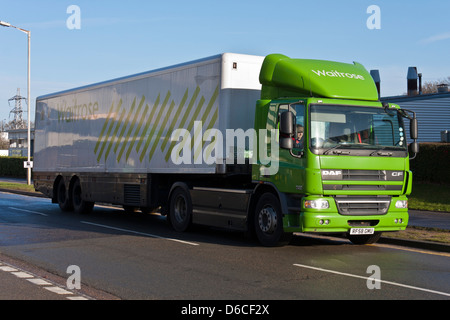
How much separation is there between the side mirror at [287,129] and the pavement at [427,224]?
3.36 meters

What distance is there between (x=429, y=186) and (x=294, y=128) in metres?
15.3

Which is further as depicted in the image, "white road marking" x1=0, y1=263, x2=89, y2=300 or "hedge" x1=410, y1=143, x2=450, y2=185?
"hedge" x1=410, y1=143, x2=450, y2=185

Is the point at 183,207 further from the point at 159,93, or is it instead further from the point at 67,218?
the point at 67,218

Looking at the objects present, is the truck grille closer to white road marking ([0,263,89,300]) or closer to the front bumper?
the front bumper

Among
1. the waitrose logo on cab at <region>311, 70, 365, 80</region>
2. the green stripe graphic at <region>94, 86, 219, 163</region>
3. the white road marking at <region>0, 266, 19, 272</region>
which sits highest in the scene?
the waitrose logo on cab at <region>311, 70, 365, 80</region>

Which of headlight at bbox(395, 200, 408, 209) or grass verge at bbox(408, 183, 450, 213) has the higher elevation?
headlight at bbox(395, 200, 408, 209)

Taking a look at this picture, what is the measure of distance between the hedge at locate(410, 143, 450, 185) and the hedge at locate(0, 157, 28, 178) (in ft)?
130

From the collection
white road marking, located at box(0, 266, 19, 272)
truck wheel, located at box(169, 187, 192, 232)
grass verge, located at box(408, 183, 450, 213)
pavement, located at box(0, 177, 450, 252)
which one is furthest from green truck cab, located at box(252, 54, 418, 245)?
grass verge, located at box(408, 183, 450, 213)

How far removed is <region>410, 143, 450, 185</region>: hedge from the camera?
81.5 ft

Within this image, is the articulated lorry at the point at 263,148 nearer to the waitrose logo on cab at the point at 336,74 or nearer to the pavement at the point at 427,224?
the waitrose logo on cab at the point at 336,74

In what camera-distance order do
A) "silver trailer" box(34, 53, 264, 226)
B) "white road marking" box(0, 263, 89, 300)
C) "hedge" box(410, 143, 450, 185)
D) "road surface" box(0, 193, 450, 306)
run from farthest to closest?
1. "hedge" box(410, 143, 450, 185)
2. "silver trailer" box(34, 53, 264, 226)
3. "road surface" box(0, 193, 450, 306)
4. "white road marking" box(0, 263, 89, 300)

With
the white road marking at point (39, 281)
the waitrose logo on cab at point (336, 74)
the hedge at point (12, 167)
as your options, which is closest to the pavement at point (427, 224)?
the waitrose logo on cab at point (336, 74)

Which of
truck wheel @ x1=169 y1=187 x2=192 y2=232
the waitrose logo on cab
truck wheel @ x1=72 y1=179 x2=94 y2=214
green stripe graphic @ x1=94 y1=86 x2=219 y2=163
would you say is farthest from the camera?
truck wheel @ x1=72 y1=179 x2=94 y2=214

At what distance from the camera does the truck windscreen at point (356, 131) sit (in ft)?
36.2
